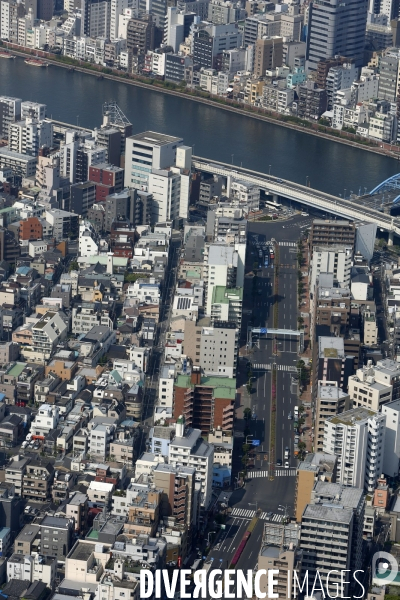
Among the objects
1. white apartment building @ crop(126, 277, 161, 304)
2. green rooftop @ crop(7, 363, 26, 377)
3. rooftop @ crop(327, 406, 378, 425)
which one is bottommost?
green rooftop @ crop(7, 363, 26, 377)

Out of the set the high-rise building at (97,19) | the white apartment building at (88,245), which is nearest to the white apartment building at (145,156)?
the white apartment building at (88,245)

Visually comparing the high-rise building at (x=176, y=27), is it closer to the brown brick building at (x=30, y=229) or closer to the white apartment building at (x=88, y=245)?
the brown brick building at (x=30, y=229)

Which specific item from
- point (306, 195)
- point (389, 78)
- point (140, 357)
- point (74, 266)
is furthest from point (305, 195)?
point (389, 78)

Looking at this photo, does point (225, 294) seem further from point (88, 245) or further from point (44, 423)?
point (44, 423)

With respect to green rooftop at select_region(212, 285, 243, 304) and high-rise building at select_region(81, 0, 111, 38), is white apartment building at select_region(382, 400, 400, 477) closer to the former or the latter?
green rooftop at select_region(212, 285, 243, 304)

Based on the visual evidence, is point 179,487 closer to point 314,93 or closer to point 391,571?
point 391,571

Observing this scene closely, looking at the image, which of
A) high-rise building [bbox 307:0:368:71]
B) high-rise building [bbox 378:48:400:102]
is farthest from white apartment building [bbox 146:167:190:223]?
high-rise building [bbox 307:0:368:71]
